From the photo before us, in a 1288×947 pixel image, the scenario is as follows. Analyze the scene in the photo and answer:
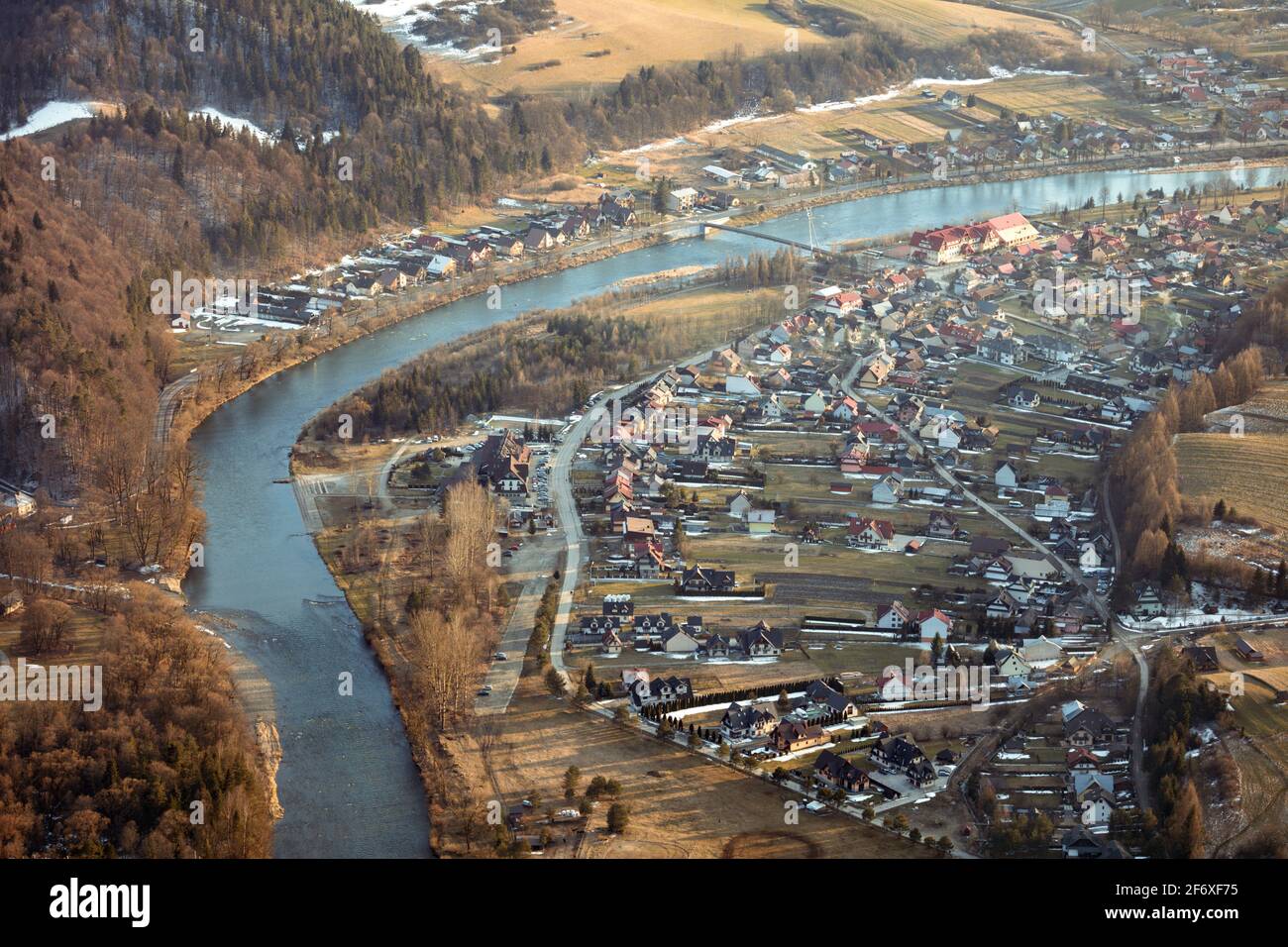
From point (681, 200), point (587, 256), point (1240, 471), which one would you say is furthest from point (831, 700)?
point (681, 200)

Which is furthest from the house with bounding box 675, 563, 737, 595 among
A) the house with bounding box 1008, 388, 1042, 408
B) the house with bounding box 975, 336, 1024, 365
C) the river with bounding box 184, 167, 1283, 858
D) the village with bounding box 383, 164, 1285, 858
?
the house with bounding box 975, 336, 1024, 365

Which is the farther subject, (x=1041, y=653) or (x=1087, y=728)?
(x=1041, y=653)

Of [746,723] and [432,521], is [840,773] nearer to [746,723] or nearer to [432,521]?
[746,723]

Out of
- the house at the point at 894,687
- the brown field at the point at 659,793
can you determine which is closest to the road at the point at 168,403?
the brown field at the point at 659,793

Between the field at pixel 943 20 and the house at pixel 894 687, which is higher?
the field at pixel 943 20

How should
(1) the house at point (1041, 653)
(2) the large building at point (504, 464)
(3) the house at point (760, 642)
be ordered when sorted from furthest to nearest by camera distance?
(2) the large building at point (504, 464)
(3) the house at point (760, 642)
(1) the house at point (1041, 653)

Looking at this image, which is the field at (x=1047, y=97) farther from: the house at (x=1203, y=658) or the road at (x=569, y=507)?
the house at (x=1203, y=658)

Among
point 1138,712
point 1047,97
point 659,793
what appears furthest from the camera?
point 1047,97

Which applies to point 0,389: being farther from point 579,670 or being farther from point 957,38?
point 957,38

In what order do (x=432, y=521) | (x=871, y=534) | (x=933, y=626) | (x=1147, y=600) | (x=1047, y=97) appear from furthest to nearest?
(x=1047, y=97)
(x=432, y=521)
(x=871, y=534)
(x=1147, y=600)
(x=933, y=626)
